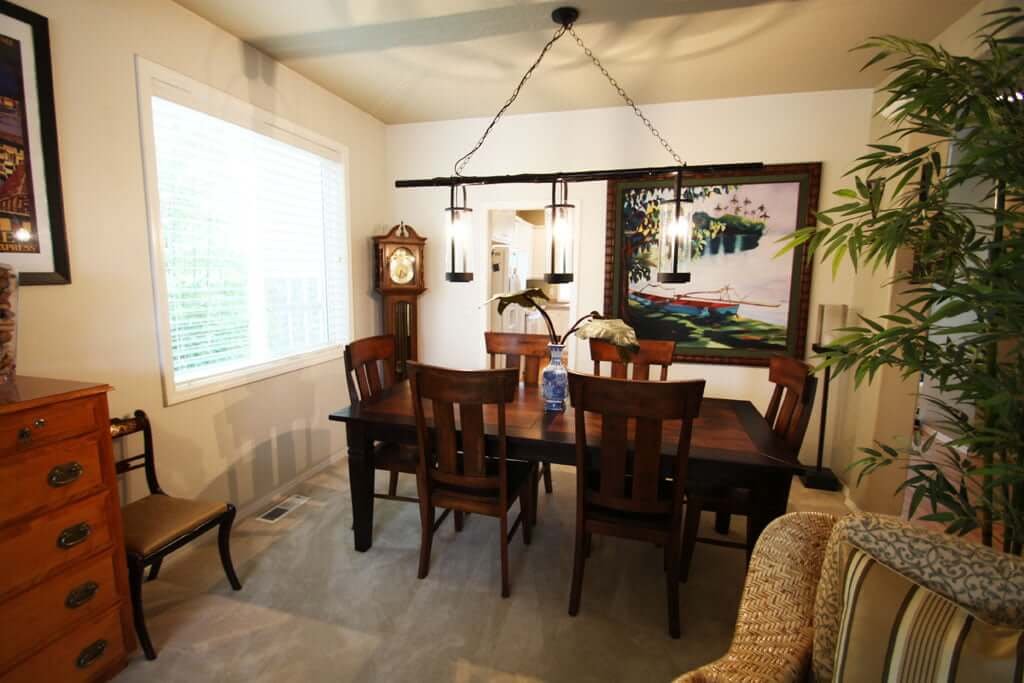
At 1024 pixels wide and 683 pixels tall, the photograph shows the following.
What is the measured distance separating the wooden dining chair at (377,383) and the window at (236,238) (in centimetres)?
70

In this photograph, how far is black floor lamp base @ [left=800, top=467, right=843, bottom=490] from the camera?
123 inches

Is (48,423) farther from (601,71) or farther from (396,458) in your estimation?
(601,71)

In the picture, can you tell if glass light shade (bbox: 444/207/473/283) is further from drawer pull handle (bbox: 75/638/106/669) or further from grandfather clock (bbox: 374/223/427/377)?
drawer pull handle (bbox: 75/638/106/669)

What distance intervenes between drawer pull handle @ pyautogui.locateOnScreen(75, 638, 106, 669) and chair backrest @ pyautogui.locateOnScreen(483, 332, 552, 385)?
206 cm

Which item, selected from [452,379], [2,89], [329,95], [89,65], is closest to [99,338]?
[2,89]

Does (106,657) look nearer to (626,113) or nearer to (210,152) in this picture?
(210,152)

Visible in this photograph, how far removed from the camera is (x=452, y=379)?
6.03 ft

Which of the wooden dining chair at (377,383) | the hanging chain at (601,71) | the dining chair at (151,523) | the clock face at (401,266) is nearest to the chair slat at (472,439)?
the wooden dining chair at (377,383)

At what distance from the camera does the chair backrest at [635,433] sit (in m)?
1.65

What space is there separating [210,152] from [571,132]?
235 centimetres

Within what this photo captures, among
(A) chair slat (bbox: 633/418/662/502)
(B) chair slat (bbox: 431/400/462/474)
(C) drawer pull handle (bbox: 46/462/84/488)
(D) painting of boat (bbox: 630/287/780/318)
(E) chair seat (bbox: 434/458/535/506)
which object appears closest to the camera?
(C) drawer pull handle (bbox: 46/462/84/488)

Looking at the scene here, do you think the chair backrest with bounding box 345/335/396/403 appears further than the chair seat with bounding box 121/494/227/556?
Yes

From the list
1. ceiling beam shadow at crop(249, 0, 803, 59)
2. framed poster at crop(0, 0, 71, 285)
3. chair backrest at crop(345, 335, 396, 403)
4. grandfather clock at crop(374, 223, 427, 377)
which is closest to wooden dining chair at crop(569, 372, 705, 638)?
chair backrest at crop(345, 335, 396, 403)

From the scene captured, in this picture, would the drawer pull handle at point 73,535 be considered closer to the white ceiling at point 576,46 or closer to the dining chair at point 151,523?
the dining chair at point 151,523
